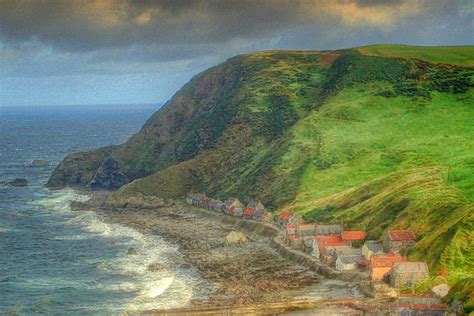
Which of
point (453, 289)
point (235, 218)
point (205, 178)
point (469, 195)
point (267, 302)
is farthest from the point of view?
point (205, 178)

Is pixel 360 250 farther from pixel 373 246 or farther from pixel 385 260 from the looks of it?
pixel 385 260

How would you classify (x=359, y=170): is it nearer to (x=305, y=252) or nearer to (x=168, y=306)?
(x=305, y=252)

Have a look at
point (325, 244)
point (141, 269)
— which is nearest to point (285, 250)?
point (325, 244)

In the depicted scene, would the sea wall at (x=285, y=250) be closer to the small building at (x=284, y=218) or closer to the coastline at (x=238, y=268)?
the coastline at (x=238, y=268)

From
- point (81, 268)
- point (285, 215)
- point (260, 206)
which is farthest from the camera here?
point (260, 206)

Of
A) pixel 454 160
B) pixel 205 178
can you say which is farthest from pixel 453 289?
pixel 205 178

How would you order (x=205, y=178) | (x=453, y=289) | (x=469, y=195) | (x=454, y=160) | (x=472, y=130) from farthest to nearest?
(x=205, y=178) < (x=472, y=130) < (x=454, y=160) < (x=469, y=195) < (x=453, y=289)
